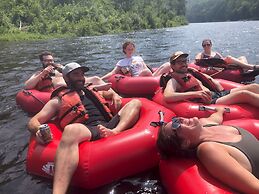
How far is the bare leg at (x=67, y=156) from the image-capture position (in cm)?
338

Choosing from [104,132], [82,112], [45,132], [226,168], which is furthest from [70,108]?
[226,168]

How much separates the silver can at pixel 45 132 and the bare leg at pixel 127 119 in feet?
1.94

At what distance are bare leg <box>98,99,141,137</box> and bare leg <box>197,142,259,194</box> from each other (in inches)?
53.2

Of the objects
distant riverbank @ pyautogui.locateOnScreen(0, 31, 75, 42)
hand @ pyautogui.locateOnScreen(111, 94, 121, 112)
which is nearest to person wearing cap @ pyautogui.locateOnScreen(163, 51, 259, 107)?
hand @ pyautogui.locateOnScreen(111, 94, 121, 112)

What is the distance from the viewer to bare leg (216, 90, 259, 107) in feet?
15.7

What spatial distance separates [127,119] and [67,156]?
1100 mm

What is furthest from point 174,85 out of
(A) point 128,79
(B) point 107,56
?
(B) point 107,56

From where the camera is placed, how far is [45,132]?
13.2 feet

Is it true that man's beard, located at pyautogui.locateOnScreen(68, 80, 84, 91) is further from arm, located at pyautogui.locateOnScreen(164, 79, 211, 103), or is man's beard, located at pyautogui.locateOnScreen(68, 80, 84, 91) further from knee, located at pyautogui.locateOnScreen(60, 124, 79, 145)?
arm, located at pyautogui.locateOnScreen(164, 79, 211, 103)

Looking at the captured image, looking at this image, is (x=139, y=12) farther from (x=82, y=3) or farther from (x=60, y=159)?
(x=60, y=159)

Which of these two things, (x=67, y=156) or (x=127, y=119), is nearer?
(x=67, y=156)

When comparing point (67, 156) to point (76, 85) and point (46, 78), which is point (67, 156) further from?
point (46, 78)

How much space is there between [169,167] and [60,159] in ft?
3.55

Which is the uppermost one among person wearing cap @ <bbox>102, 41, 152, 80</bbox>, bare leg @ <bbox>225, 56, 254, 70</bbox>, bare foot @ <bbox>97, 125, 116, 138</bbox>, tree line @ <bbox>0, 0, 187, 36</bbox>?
bare foot @ <bbox>97, 125, 116, 138</bbox>
